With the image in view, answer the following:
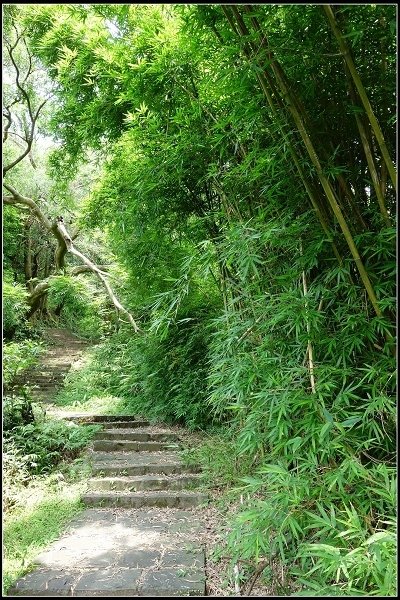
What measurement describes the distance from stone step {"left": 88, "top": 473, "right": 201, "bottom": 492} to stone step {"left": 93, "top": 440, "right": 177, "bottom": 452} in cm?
73

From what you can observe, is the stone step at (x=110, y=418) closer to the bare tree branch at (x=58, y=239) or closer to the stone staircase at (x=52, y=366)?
the stone staircase at (x=52, y=366)

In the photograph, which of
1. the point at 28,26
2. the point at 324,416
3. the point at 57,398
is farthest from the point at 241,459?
the point at 57,398

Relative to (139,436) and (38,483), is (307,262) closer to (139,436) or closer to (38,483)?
(38,483)

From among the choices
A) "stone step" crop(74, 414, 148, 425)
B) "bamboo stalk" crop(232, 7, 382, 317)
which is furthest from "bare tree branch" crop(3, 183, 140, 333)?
"bamboo stalk" crop(232, 7, 382, 317)

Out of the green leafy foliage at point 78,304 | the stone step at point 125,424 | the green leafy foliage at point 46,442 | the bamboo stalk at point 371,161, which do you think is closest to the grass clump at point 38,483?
the green leafy foliage at point 46,442

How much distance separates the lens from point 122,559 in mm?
2301

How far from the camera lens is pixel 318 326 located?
1627 millimetres

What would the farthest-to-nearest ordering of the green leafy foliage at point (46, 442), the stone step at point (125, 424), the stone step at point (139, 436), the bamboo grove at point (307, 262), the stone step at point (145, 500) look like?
the stone step at point (125, 424), the stone step at point (139, 436), the green leafy foliage at point (46, 442), the stone step at point (145, 500), the bamboo grove at point (307, 262)

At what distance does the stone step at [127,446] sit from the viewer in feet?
13.3

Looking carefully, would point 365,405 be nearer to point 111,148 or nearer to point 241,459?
point 241,459

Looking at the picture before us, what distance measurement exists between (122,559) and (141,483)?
1.00 meters

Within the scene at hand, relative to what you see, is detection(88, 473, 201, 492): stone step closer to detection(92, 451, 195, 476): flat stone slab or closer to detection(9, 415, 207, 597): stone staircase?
detection(9, 415, 207, 597): stone staircase

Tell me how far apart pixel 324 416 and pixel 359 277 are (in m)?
0.58

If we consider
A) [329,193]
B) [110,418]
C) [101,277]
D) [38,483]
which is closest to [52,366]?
[101,277]
